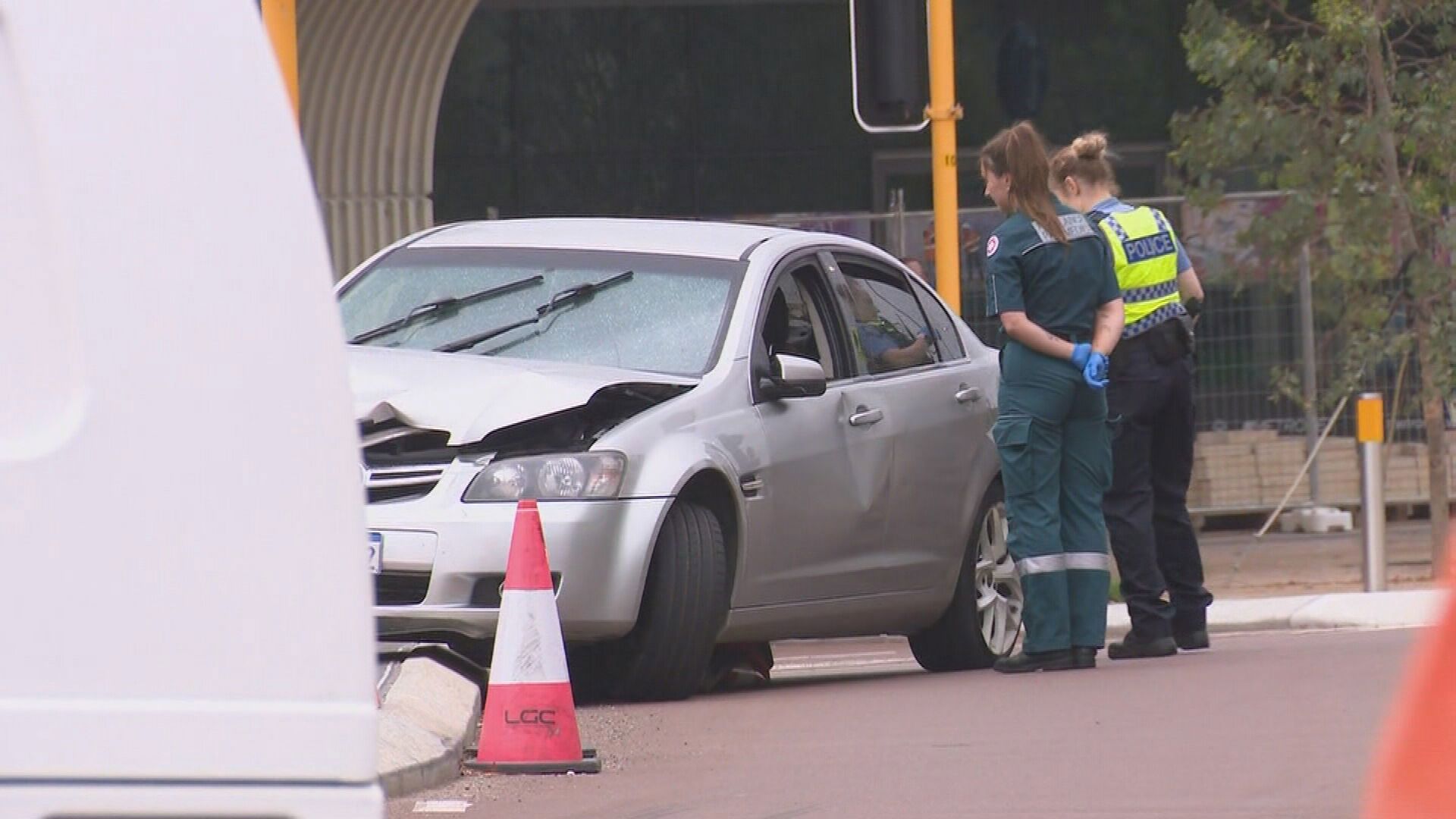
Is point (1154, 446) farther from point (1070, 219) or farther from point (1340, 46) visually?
point (1340, 46)

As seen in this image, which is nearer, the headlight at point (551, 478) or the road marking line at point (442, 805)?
the road marking line at point (442, 805)

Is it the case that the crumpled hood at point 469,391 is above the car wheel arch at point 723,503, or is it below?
above

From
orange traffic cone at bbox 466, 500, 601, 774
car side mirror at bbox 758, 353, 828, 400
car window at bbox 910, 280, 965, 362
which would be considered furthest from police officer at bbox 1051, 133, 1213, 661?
orange traffic cone at bbox 466, 500, 601, 774

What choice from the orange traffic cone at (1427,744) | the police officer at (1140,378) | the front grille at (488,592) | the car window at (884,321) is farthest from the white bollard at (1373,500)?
the orange traffic cone at (1427,744)

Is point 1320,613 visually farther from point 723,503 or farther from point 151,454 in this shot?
point 151,454

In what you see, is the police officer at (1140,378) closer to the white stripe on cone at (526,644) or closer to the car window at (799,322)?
the car window at (799,322)

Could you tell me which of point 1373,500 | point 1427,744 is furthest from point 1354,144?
point 1427,744

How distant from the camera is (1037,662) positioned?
29.8ft

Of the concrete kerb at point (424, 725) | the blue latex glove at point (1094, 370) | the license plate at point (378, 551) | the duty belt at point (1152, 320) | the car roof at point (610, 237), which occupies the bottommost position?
the concrete kerb at point (424, 725)

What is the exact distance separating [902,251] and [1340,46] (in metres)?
3.38

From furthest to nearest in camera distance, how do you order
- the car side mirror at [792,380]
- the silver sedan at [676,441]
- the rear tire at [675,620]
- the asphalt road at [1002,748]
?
the car side mirror at [792,380], the rear tire at [675,620], the silver sedan at [676,441], the asphalt road at [1002,748]

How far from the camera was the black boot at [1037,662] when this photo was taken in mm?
8969

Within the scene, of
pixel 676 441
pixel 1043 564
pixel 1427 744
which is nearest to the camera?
pixel 1427 744

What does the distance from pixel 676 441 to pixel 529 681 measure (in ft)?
4.92
